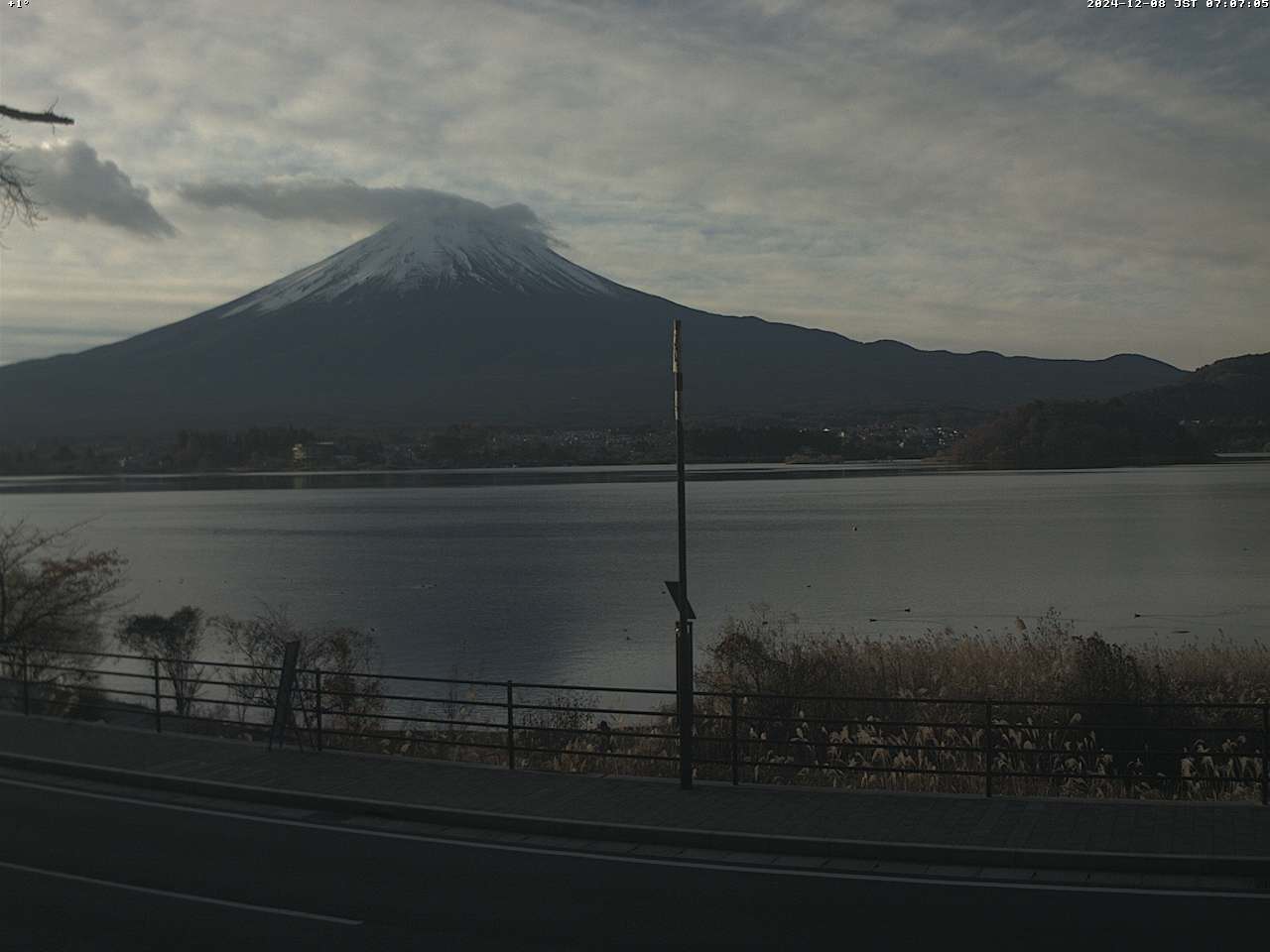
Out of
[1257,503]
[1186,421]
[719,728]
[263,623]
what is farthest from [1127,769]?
[1186,421]

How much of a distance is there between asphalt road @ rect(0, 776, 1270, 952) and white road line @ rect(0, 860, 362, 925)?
19mm

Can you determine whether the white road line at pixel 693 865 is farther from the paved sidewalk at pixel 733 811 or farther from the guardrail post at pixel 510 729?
the guardrail post at pixel 510 729

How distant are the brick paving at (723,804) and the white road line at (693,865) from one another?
54 cm

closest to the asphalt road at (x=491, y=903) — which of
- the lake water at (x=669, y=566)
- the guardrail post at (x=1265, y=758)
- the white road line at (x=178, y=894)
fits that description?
the white road line at (x=178, y=894)

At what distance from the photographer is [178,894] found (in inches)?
364

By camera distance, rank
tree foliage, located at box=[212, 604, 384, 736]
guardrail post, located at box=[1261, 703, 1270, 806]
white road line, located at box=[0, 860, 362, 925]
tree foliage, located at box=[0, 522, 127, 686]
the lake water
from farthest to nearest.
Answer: the lake water, tree foliage, located at box=[0, 522, 127, 686], tree foliage, located at box=[212, 604, 384, 736], guardrail post, located at box=[1261, 703, 1270, 806], white road line, located at box=[0, 860, 362, 925]

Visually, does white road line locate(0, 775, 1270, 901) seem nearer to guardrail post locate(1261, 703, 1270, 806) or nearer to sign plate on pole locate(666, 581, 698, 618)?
sign plate on pole locate(666, 581, 698, 618)

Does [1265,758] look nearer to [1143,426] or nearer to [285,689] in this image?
[285,689]

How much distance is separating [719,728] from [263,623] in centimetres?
1859

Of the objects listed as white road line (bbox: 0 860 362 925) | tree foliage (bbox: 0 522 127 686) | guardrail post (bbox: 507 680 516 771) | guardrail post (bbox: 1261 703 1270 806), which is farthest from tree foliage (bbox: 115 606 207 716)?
guardrail post (bbox: 1261 703 1270 806)

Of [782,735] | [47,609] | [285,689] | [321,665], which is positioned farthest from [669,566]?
[285,689]

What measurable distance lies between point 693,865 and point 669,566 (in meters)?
52.2

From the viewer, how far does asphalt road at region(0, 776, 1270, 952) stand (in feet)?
26.7

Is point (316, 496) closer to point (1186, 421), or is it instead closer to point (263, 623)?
point (1186, 421)
